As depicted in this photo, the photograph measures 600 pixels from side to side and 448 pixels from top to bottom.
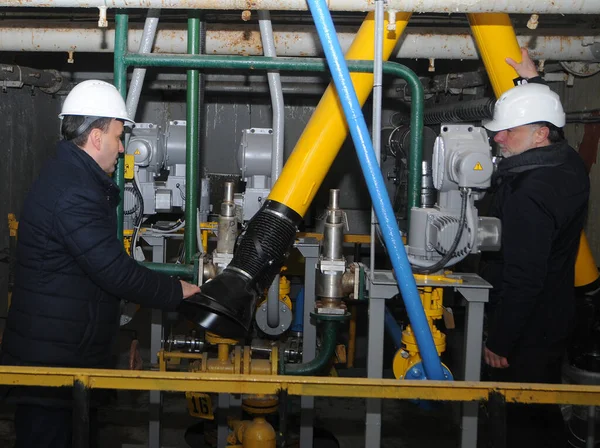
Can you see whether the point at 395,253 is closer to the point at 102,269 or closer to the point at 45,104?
the point at 102,269

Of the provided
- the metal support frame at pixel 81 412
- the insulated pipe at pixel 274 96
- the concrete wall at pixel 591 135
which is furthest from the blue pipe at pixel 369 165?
the concrete wall at pixel 591 135

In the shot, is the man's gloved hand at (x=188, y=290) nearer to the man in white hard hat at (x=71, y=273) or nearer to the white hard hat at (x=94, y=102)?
the man in white hard hat at (x=71, y=273)

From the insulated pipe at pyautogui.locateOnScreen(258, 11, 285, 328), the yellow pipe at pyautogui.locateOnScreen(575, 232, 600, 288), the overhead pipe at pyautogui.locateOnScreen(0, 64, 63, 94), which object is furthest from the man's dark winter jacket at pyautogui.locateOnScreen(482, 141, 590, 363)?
the overhead pipe at pyautogui.locateOnScreen(0, 64, 63, 94)

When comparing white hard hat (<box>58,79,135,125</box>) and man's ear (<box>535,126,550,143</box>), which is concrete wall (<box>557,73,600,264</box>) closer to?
man's ear (<box>535,126,550,143</box>)

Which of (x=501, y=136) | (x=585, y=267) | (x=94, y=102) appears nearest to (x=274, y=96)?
(x=94, y=102)

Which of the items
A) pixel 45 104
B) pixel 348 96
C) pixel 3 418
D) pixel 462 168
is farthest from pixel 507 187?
pixel 45 104

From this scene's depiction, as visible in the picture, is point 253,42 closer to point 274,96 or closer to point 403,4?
point 274,96

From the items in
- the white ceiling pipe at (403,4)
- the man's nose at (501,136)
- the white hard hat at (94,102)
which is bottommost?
the man's nose at (501,136)

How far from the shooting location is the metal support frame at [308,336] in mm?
3465

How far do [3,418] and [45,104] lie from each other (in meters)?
3.23

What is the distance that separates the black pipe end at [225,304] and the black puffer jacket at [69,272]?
10 centimetres

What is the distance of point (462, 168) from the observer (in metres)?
2.51

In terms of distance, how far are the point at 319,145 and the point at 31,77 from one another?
3594 mm

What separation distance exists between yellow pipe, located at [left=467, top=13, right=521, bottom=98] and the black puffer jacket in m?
1.74
